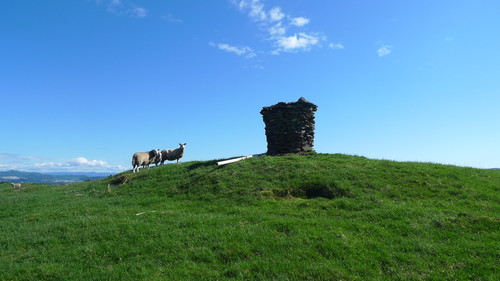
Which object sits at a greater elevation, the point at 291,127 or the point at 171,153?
the point at 291,127

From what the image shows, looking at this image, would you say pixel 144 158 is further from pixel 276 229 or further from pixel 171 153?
pixel 276 229

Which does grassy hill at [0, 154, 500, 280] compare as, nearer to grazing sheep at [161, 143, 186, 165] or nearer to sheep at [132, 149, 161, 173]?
sheep at [132, 149, 161, 173]

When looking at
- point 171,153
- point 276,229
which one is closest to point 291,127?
point 171,153

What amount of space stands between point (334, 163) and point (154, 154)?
2242 cm

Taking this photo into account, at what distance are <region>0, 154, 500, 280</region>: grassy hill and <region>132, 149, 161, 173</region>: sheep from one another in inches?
463

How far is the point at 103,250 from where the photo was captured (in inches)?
443

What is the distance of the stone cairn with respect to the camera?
2911 cm

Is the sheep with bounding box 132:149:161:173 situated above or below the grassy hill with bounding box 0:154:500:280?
above

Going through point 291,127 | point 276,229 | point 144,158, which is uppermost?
point 291,127

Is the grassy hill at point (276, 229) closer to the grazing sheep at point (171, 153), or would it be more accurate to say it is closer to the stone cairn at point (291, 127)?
the stone cairn at point (291, 127)

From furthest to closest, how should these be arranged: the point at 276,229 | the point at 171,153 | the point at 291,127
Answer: the point at 171,153 → the point at 291,127 → the point at 276,229

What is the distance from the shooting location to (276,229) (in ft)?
40.9

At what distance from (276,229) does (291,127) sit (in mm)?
17544

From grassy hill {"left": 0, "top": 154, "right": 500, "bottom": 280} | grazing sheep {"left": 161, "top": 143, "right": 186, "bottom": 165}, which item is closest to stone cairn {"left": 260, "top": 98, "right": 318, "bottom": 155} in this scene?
grassy hill {"left": 0, "top": 154, "right": 500, "bottom": 280}
